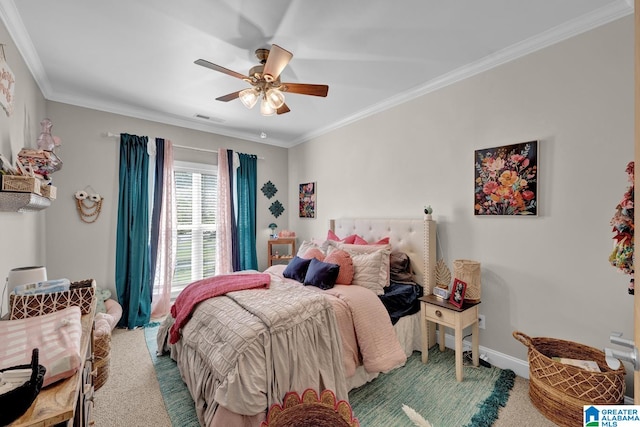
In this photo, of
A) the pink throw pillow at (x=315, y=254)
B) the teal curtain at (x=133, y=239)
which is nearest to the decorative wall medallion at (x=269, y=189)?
the teal curtain at (x=133, y=239)

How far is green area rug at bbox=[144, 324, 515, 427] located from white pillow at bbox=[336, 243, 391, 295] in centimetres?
73

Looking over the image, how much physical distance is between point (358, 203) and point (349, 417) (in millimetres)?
2568

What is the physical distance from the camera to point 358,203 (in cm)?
375

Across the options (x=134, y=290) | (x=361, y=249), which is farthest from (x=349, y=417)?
(x=134, y=290)

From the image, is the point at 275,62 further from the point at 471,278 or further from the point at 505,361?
the point at 505,361

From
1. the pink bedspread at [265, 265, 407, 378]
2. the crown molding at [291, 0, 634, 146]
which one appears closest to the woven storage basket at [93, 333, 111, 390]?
the pink bedspread at [265, 265, 407, 378]

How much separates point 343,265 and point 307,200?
6.85 ft

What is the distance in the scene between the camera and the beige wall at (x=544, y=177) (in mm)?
1900

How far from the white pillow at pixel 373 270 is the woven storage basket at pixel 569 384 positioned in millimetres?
1174

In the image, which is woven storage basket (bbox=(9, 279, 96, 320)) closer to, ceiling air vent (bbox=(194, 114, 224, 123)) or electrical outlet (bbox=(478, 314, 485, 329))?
ceiling air vent (bbox=(194, 114, 224, 123))

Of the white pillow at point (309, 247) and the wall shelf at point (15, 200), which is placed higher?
the wall shelf at point (15, 200)

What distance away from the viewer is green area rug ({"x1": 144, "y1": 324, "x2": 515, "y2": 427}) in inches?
72.2

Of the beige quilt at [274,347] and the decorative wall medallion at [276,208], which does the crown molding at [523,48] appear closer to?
the beige quilt at [274,347]

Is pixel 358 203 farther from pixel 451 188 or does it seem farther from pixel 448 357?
pixel 448 357
